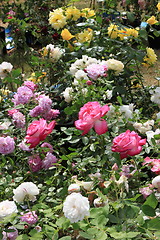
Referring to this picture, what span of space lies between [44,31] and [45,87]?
162 centimetres

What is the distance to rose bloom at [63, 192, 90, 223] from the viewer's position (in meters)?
1.06

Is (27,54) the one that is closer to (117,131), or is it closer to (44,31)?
(44,31)

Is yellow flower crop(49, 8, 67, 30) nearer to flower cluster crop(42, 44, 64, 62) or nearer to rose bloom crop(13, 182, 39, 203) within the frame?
flower cluster crop(42, 44, 64, 62)

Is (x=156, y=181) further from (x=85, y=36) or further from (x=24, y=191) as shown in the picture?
(x=85, y=36)

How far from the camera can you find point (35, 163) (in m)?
1.71

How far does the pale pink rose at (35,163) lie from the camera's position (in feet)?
5.62

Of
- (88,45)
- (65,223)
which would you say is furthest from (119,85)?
(65,223)

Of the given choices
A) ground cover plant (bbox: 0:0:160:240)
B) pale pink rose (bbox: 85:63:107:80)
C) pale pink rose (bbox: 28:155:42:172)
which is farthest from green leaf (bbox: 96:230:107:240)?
pale pink rose (bbox: 85:63:107:80)


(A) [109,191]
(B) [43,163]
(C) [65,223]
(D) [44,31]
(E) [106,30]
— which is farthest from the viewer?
(D) [44,31]

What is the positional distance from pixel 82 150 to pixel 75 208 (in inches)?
19.1

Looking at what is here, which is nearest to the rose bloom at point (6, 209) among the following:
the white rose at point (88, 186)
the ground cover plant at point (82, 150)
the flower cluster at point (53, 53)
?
the ground cover plant at point (82, 150)

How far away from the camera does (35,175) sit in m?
1.75

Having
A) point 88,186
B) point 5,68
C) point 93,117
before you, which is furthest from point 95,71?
point 88,186

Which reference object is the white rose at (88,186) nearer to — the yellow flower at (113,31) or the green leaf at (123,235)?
the green leaf at (123,235)
